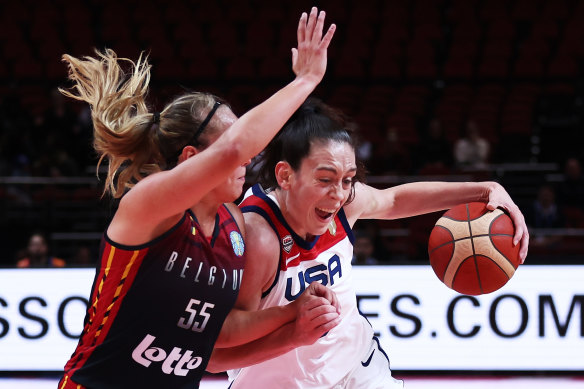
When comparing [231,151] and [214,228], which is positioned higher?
[231,151]

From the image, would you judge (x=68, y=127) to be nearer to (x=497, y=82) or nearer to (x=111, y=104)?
(x=497, y=82)

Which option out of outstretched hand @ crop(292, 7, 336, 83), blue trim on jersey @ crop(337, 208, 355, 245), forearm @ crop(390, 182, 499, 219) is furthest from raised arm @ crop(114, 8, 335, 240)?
forearm @ crop(390, 182, 499, 219)

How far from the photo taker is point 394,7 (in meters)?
11.5

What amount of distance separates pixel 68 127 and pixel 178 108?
7107mm

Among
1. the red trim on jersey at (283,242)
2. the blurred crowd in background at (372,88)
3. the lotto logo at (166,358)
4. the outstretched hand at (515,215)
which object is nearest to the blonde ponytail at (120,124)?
the lotto logo at (166,358)

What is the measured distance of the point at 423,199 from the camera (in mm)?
2963

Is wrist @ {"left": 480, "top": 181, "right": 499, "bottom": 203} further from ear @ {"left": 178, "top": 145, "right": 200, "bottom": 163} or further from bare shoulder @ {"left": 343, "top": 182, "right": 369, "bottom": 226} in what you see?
ear @ {"left": 178, "top": 145, "right": 200, "bottom": 163}

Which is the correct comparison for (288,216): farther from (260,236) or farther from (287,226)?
(260,236)

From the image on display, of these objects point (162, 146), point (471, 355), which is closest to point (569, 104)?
point (471, 355)

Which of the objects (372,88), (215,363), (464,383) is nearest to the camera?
(215,363)

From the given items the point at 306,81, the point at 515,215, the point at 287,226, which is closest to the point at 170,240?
the point at 306,81

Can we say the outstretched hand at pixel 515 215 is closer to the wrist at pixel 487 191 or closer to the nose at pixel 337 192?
the wrist at pixel 487 191

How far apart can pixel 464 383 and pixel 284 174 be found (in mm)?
3064

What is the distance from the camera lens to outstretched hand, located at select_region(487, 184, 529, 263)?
2.75 m
